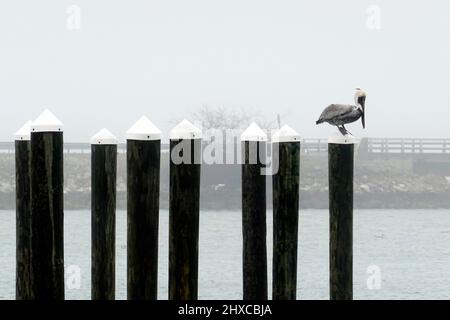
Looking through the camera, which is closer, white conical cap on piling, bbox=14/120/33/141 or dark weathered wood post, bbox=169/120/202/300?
dark weathered wood post, bbox=169/120/202/300

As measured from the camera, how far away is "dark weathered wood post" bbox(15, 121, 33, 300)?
9.69m

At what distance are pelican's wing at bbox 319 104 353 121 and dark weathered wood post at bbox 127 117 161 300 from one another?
2.02m

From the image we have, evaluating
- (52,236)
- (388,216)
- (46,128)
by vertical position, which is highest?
(46,128)

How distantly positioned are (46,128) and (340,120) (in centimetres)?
272

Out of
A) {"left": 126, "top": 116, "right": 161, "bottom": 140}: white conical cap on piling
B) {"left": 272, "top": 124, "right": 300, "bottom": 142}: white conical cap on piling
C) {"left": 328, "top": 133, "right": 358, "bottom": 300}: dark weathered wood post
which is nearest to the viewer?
{"left": 126, "top": 116, "right": 161, "bottom": 140}: white conical cap on piling

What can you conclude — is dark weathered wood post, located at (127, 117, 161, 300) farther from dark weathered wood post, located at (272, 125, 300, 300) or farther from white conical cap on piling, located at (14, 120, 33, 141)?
white conical cap on piling, located at (14, 120, 33, 141)

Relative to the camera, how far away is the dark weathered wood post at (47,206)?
8094 mm

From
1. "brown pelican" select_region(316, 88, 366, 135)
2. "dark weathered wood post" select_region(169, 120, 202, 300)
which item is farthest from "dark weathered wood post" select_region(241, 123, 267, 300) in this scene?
"dark weathered wood post" select_region(169, 120, 202, 300)

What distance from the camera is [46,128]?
808 centimetres

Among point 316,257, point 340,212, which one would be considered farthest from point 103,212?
point 316,257

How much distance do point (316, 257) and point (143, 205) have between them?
40.9 meters

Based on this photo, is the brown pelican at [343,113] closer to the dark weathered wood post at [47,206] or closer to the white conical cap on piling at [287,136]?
the white conical cap on piling at [287,136]
